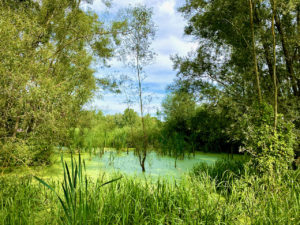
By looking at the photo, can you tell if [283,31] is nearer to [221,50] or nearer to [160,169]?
[221,50]

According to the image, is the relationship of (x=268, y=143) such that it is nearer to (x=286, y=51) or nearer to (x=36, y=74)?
(x=286, y=51)

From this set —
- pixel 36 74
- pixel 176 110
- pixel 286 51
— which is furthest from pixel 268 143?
pixel 176 110

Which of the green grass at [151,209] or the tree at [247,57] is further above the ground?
the tree at [247,57]

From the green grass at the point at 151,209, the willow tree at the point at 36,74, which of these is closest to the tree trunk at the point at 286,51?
the green grass at the point at 151,209

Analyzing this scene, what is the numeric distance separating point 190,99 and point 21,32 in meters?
5.13

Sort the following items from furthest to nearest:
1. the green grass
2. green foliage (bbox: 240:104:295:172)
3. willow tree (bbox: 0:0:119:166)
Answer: green foliage (bbox: 240:104:295:172)
willow tree (bbox: 0:0:119:166)
the green grass

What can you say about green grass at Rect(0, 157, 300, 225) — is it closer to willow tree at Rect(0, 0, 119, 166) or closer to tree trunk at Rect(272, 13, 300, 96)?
willow tree at Rect(0, 0, 119, 166)

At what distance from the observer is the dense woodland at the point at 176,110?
8.11ft

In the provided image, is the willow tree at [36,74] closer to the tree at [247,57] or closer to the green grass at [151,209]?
the green grass at [151,209]

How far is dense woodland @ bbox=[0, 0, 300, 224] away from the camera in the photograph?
8.11 ft

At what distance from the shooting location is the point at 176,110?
917 cm

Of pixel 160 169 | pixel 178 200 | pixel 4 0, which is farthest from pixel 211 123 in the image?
pixel 4 0

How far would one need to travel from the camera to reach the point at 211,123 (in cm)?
745

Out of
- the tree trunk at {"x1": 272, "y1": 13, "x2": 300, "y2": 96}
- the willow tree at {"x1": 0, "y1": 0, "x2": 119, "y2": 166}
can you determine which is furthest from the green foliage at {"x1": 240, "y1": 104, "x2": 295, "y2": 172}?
the willow tree at {"x1": 0, "y1": 0, "x2": 119, "y2": 166}
